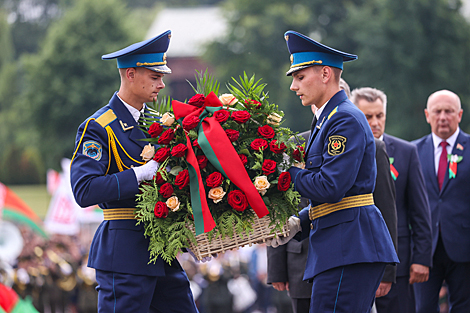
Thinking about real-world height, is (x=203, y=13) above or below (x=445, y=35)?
above

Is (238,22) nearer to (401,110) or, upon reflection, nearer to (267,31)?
(267,31)

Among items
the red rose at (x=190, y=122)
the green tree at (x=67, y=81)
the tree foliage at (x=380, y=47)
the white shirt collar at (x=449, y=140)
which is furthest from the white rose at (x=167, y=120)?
the green tree at (x=67, y=81)

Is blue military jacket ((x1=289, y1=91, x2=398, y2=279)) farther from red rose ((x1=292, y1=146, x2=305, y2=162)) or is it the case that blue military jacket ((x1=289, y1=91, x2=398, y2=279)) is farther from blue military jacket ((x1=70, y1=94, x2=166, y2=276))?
blue military jacket ((x1=70, y1=94, x2=166, y2=276))

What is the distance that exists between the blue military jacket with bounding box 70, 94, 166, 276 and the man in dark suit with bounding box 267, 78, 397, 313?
1.09 m

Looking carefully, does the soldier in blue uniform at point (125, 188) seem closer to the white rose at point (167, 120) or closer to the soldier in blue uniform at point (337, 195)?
Result: the white rose at point (167, 120)

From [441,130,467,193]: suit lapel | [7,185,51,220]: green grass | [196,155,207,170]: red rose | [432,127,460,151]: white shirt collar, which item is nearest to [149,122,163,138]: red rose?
[196,155,207,170]: red rose

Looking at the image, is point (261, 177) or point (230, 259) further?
point (230, 259)

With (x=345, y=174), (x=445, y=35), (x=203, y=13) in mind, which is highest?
(x=203, y=13)

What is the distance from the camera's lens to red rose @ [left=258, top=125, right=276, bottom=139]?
3.56m

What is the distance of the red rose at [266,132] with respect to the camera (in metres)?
3.56

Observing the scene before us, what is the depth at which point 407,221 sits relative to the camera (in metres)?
5.11

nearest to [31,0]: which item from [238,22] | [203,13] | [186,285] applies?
[203,13]

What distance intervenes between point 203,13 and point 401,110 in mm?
29967

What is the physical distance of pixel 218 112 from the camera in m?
3.58
